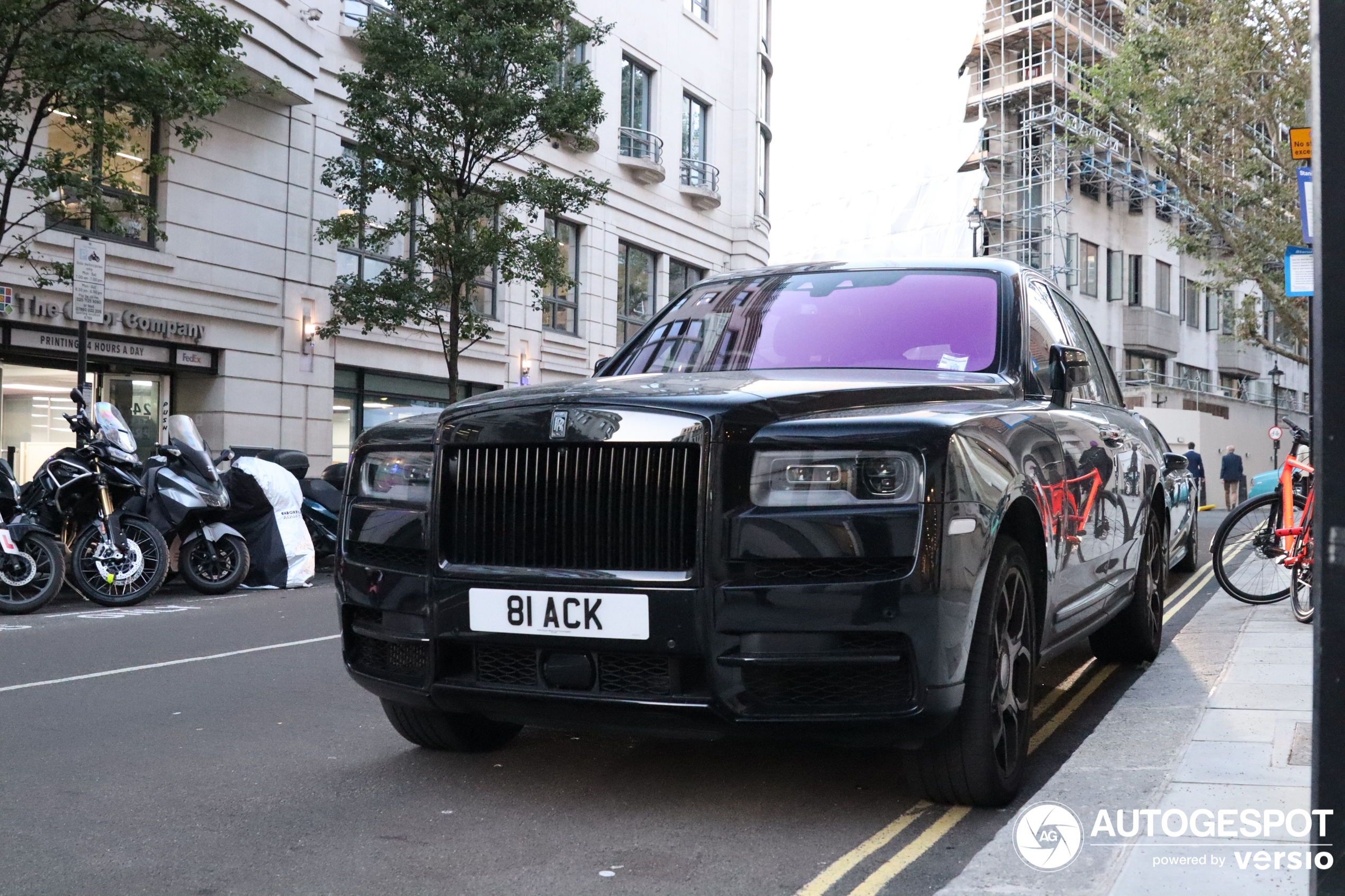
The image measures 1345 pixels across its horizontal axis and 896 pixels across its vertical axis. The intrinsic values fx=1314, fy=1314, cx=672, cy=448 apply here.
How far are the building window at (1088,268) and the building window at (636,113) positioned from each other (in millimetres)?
22712

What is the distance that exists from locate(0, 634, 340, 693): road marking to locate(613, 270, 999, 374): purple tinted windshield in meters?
3.45

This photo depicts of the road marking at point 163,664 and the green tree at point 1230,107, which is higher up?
the green tree at point 1230,107

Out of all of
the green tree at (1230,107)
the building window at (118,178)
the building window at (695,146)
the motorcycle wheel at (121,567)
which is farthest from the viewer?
the building window at (695,146)

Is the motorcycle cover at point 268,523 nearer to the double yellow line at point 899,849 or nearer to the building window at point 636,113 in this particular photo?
the double yellow line at point 899,849

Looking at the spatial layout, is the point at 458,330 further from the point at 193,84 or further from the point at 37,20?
the point at 37,20

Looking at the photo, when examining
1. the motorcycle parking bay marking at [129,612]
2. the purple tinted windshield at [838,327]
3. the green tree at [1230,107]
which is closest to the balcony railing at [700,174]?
the green tree at [1230,107]

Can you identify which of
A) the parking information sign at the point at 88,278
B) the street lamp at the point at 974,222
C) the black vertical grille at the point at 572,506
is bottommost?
the black vertical grille at the point at 572,506

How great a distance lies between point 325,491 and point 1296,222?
61.2 ft

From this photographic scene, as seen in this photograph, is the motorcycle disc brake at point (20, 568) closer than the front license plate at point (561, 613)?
No

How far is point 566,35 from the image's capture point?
17.8 metres

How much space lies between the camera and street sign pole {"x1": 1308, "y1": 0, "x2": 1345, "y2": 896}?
2.21m

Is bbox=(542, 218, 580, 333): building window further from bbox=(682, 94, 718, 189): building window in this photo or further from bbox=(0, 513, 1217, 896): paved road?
bbox=(0, 513, 1217, 896): paved road

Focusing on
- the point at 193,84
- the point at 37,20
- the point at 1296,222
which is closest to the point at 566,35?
the point at 193,84

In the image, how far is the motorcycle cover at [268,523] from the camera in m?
12.0
